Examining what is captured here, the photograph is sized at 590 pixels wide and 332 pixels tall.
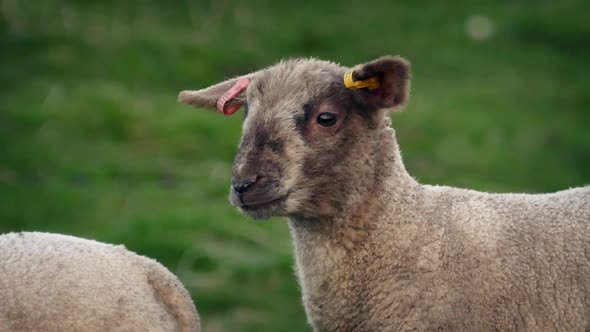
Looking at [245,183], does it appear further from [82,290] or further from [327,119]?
[82,290]

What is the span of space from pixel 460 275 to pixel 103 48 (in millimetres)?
10086

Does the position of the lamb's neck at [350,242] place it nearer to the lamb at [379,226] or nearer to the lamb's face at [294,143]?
the lamb at [379,226]

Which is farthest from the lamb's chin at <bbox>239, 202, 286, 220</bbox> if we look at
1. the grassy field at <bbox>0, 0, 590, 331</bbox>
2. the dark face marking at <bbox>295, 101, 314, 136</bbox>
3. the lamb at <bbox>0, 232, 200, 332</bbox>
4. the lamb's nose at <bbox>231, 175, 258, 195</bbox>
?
the grassy field at <bbox>0, 0, 590, 331</bbox>

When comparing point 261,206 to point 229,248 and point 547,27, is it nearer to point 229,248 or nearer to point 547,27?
point 229,248

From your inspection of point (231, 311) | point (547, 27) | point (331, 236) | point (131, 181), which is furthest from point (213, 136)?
point (331, 236)

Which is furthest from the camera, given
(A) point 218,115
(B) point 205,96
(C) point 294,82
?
(A) point 218,115

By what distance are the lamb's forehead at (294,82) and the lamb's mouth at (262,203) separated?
0.53 metres

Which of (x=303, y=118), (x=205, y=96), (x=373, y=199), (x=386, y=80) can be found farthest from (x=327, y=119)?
(x=205, y=96)

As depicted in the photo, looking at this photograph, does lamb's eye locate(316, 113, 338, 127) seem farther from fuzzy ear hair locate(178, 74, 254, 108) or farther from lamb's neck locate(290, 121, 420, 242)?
fuzzy ear hair locate(178, 74, 254, 108)

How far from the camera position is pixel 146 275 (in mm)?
6480

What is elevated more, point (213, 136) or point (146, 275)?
point (146, 275)

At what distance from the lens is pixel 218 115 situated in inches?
577

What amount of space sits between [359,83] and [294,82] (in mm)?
348

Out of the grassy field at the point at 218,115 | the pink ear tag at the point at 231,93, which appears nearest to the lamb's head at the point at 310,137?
the pink ear tag at the point at 231,93
